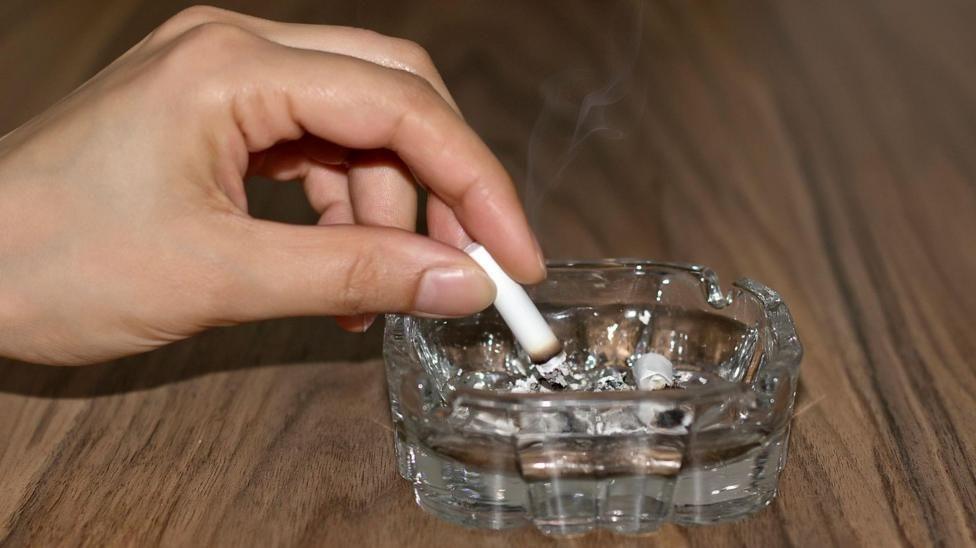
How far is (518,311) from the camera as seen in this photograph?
1096 mm

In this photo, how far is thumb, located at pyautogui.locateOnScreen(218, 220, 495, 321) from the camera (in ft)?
3.16

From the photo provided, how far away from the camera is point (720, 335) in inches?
46.8

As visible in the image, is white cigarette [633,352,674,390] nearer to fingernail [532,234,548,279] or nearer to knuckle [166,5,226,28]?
fingernail [532,234,548,279]

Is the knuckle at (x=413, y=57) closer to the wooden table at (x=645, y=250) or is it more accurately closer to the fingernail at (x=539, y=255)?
the fingernail at (x=539, y=255)

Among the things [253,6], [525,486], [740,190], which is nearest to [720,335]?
[525,486]

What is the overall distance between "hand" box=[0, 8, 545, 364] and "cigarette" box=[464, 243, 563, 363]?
37 millimetres

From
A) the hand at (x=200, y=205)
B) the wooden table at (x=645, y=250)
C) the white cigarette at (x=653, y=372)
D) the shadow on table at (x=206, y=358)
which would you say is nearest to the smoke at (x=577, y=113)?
the wooden table at (x=645, y=250)

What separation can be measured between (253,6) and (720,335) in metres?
1.53

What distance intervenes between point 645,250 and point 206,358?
562 millimetres

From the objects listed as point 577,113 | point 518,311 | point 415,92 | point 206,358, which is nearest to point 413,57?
point 415,92

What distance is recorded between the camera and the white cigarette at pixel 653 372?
1.11m

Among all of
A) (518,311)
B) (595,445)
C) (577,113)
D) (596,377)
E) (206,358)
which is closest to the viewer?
(595,445)

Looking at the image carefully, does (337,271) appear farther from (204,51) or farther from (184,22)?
(184,22)

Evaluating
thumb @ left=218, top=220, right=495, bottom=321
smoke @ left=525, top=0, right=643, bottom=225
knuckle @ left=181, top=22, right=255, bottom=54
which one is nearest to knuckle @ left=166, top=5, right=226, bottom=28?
knuckle @ left=181, top=22, right=255, bottom=54
